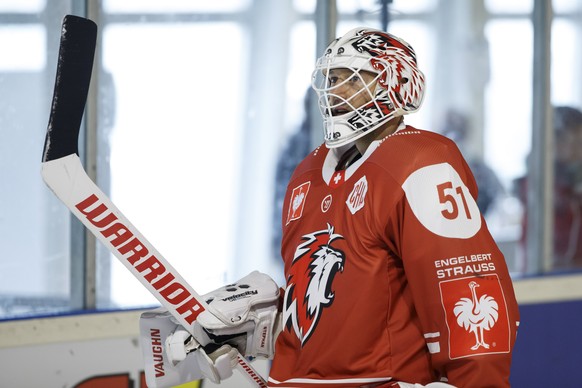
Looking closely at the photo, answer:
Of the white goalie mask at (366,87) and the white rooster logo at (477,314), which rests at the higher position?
the white goalie mask at (366,87)

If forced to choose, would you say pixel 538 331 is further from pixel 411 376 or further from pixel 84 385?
pixel 411 376

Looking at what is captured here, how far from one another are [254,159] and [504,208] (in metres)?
1.25

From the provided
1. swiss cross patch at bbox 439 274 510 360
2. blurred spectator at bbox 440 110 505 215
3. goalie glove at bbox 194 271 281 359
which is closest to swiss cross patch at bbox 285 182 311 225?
goalie glove at bbox 194 271 281 359

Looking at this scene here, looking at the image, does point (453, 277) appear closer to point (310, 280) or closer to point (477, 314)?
point (477, 314)

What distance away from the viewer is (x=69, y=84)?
192 cm

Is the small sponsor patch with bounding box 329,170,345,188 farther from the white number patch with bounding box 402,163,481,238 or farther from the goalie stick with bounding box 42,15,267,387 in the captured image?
the goalie stick with bounding box 42,15,267,387

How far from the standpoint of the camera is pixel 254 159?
3.83m

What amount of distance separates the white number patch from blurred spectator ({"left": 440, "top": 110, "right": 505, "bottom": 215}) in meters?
2.43

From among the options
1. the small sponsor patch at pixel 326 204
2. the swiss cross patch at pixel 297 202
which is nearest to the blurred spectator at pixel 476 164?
the swiss cross patch at pixel 297 202

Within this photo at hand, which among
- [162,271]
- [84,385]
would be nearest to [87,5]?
[84,385]

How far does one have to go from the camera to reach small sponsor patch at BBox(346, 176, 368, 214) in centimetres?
194

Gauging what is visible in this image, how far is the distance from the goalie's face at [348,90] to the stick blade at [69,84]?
1.63 feet

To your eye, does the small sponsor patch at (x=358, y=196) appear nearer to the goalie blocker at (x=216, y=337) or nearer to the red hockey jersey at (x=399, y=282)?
the red hockey jersey at (x=399, y=282)

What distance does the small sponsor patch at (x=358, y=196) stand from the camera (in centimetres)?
194
